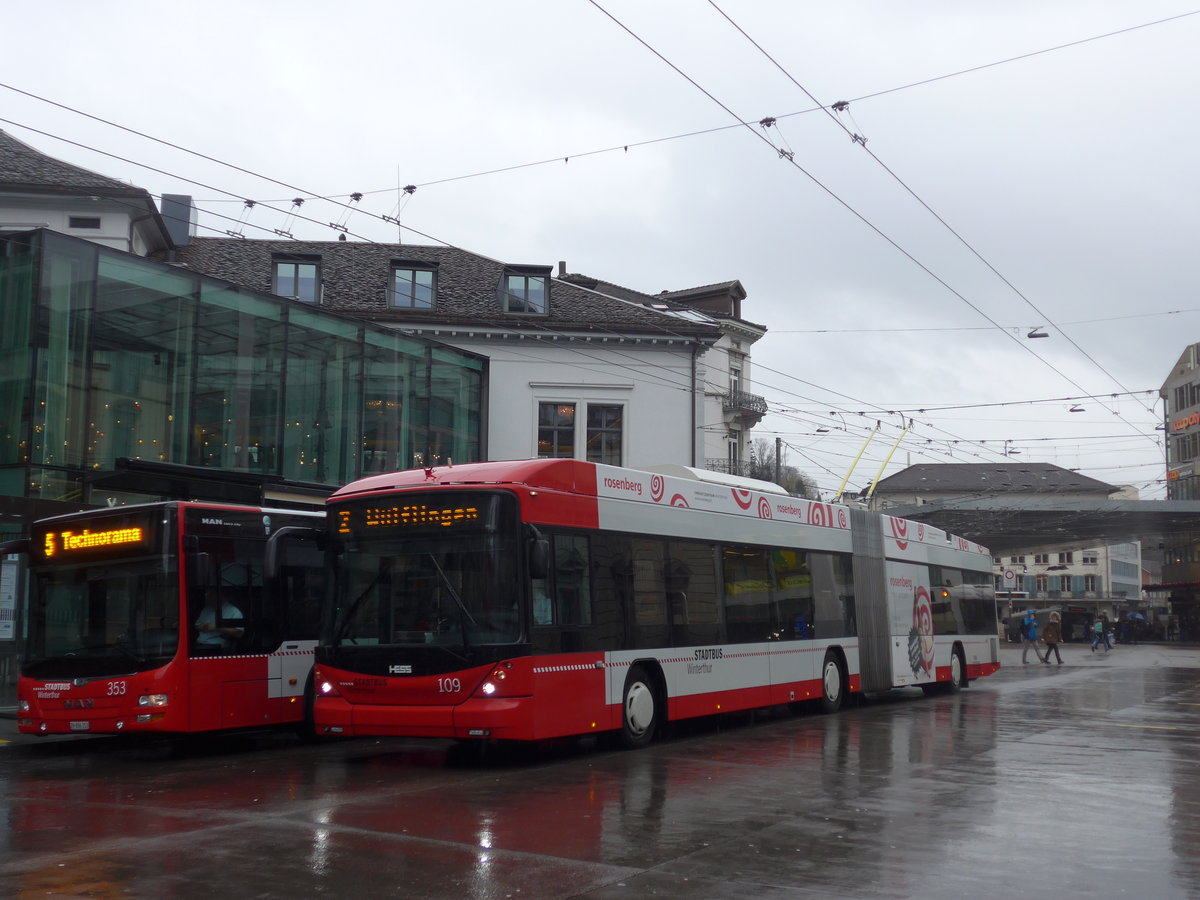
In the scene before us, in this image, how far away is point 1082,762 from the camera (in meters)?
13.2

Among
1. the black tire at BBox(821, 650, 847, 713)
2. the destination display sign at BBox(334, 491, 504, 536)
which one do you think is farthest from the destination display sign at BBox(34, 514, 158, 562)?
the black tire at BBox(821, 650, 847, 713)

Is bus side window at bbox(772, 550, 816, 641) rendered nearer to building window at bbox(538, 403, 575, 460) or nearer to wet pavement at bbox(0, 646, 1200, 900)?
wet pavement at bbox(0, 646, 1200, 900)

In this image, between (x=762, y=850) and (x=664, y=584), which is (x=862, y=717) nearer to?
(x=664, y=584)

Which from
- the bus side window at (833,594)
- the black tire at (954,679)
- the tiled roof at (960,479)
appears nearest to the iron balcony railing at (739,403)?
the black tire at (954,679)

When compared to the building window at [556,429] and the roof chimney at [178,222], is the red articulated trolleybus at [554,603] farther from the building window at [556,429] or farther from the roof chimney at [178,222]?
the roof chimney at [178,222]

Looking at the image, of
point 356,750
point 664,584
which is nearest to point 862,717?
point 664,584

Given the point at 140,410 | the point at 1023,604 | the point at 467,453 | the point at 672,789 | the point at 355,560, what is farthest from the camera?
the point at 1023,604

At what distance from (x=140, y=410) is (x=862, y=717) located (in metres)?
13.3

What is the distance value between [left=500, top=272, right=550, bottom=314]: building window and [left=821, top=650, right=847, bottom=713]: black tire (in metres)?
18.2

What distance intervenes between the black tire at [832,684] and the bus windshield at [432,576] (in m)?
8.52

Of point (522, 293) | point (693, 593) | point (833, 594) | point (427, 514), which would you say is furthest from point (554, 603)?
point (522, 293)

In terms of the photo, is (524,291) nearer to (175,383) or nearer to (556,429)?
(556,429)

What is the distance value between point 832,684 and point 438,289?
20.2 m

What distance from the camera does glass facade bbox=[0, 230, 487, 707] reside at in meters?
20.1
